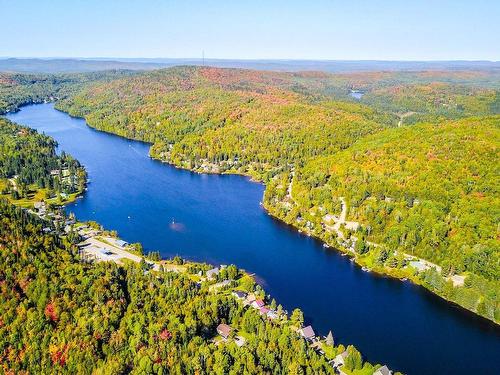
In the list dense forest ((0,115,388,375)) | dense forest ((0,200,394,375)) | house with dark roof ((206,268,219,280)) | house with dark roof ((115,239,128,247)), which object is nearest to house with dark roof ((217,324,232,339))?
dense forest ((0,115,388,375))

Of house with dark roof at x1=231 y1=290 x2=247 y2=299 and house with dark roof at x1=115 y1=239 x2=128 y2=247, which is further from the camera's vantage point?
house with dark roof at x1=115 y1=239 x2=128 y2=247

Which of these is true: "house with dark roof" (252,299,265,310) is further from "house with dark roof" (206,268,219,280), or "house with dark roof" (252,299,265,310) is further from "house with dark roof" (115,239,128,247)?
"house with dark roof" (115,239,128,247)

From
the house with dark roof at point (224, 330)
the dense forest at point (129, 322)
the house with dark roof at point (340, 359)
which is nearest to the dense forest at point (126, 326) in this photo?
the dense forest at point (129, 322)

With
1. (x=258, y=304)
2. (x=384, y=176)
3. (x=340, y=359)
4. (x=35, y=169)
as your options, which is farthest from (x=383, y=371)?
(x=35, y=169)

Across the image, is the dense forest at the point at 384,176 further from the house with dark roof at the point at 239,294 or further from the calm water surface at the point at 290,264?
the house with dark roof at the point at 239,294

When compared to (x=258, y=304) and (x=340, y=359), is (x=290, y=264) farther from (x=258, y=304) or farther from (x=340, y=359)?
(x=340, y=359)
